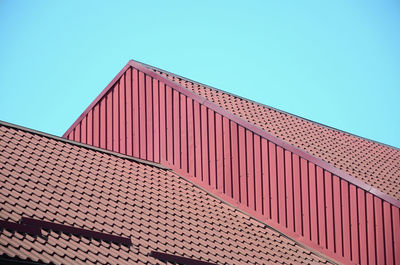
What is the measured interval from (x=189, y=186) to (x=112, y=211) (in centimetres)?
430

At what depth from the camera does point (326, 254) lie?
51.9 feet

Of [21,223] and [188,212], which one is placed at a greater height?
[188,212]

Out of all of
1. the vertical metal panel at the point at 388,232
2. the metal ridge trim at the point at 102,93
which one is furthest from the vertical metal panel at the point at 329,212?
the metal ridge trim at the point at 102,93

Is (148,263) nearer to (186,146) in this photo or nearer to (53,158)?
(53,158)

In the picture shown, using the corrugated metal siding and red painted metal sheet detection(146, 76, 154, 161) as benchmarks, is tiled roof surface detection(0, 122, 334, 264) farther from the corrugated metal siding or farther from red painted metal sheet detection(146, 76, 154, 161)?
red painted metal sheet detection(146, 76, 154, 161)

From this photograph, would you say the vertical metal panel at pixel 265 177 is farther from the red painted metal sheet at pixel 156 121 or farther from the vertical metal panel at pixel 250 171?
the red painted metal sheet at pixel 156 121

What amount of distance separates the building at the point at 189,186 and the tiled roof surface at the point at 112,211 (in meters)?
0.04

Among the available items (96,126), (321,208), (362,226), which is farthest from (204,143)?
(362,226)

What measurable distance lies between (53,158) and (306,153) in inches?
241

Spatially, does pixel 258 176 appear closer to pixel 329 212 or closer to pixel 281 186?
pixel 281 186

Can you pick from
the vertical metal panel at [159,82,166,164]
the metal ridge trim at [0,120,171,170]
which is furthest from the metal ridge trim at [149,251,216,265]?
the vertical metal panel at [159,82,166,164]

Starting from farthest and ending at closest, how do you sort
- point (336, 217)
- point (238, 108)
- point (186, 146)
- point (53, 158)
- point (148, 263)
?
point (238, 108)
point (186, 146)
point (336, 217)
point (53, 158)
point (148, 263)

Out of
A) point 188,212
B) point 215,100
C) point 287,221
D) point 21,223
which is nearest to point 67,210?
point 21,223

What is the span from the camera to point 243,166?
1755 centimetres
